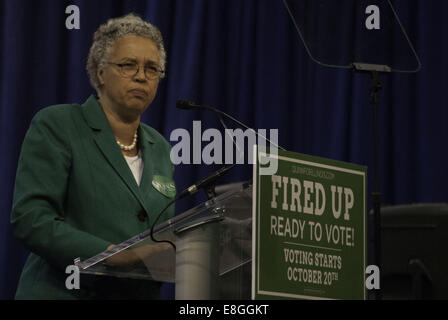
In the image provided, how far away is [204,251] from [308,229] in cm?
24

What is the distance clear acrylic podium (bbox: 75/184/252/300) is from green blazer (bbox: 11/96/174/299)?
243 millimetres

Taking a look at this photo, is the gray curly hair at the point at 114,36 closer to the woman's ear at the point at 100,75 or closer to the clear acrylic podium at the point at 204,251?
the woman's ear at the point at 100,75

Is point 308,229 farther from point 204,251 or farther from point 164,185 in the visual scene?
point 164,185

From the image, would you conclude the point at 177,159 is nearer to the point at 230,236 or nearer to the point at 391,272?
the point at 391,272

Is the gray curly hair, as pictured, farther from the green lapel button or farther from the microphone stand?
the microphone stand

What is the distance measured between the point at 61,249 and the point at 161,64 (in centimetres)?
78

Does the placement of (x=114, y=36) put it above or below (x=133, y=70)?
above

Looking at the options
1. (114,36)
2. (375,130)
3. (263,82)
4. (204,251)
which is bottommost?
(204,251)

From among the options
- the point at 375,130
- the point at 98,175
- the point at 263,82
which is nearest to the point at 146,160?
the point at 98,175

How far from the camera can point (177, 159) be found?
3.68 meters

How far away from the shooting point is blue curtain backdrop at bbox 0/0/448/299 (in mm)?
3545

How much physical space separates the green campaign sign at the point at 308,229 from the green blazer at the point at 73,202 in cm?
56

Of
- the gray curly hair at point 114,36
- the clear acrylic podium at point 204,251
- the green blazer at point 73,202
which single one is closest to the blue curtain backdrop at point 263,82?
the gray curly hair at point 114,36

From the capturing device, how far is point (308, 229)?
1.69m
